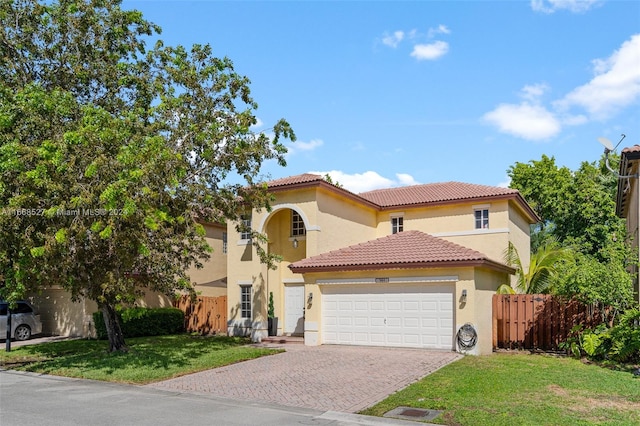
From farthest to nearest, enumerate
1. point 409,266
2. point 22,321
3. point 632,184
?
point 22,321, point 409,266, point 632,184

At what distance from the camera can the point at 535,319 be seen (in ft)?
61.9

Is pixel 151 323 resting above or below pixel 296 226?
below


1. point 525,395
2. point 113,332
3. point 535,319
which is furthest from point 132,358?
point 535,319

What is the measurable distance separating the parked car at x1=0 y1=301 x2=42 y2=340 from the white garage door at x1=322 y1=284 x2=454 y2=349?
44.7ft

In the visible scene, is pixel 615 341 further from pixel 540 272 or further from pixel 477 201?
pixel 477 201

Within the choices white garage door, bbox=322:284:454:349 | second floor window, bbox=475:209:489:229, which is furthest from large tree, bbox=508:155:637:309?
white garage door, bbox=322:284:454:349

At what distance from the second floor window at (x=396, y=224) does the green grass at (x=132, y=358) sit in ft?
30.2

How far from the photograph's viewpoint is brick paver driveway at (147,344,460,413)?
38.5ft

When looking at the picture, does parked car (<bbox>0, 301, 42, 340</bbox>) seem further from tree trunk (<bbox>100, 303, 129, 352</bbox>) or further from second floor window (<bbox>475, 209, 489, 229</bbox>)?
second floor window (<bbox>475, 209, 489, 229</bbox>)

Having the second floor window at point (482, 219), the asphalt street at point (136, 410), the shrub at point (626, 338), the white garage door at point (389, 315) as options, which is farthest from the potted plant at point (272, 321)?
the shrub at point (626, 338)

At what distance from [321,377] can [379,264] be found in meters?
6.36

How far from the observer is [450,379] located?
13.2 metres

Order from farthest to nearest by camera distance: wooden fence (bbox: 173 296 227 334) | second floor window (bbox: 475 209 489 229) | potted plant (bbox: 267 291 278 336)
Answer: wooden fence (bbox: 173 296 227 334)
second floor window (bbox: 475 209 489 229)
potted plant (bbox: 267 291 278 336)

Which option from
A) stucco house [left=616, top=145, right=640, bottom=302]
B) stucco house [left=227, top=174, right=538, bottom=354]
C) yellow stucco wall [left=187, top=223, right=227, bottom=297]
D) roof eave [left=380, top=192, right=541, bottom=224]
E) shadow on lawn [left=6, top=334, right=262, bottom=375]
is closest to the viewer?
stucco house [left=616, top=145, right=640, bottom=302]
